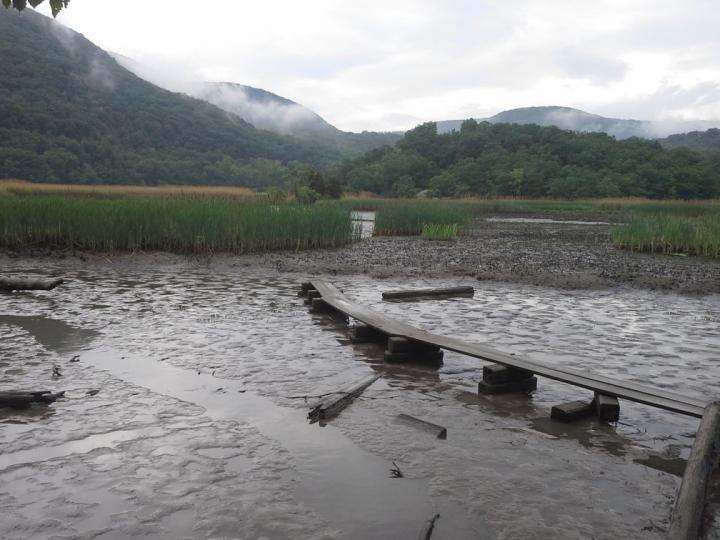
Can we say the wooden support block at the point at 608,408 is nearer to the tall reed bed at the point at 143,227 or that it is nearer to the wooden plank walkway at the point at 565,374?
the wooden plank walkway at the point at 565,374

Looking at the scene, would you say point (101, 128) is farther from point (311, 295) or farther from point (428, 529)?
point (428, 529)

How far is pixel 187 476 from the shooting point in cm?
323

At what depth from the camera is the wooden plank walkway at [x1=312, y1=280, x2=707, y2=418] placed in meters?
3.92

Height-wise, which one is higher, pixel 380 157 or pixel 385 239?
pixel 380 157

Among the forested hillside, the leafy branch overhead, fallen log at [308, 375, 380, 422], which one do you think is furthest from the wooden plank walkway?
the forested hillside

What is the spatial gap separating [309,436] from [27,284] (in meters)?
6.21

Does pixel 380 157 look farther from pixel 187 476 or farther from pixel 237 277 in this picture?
pixel 187 476

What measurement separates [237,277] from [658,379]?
7749 mm

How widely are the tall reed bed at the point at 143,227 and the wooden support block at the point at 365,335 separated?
788cm

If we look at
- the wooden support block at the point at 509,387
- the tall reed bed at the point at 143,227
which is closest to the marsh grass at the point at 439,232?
the tall reed bed at the point at 143,227

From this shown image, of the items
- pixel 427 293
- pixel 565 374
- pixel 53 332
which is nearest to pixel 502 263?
pixel 427 293

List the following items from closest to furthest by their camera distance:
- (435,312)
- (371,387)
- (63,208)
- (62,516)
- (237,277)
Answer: (62,516) < (371,387) < (435,312) < (237,277) < (63,208)

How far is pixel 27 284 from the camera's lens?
8141 mm

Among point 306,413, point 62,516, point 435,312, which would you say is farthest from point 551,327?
point 62,516
